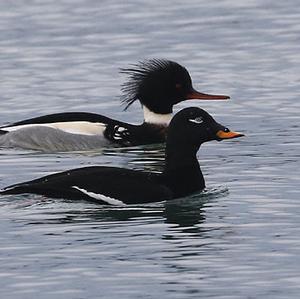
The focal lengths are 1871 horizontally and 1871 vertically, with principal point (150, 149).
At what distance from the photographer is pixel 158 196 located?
15367 millimetres

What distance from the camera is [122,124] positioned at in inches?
775

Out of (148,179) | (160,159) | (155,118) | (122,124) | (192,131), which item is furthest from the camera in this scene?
(155,118)

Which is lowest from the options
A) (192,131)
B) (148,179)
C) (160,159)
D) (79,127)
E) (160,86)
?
(160,159)

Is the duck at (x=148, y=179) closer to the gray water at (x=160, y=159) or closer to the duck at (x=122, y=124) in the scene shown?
the gray water at (x=160, y=159)

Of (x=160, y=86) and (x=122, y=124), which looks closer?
(x=122, y=124)

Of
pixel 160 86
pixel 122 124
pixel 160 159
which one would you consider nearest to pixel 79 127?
pixel 122 124

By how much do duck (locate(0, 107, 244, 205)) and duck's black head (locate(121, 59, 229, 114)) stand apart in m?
4.12

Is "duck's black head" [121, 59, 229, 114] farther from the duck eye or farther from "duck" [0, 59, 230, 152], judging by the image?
the duck eye

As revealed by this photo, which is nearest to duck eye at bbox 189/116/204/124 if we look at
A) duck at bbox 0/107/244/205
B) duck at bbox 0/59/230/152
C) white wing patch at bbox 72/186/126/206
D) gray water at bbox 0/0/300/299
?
duck at bbox 0/107/244/205

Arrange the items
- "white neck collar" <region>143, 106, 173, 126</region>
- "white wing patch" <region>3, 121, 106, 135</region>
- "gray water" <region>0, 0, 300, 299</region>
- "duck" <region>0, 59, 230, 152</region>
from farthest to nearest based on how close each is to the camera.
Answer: "white neck collar" <region>143, 106, 173, 126</region> → "white wing patch" <region>3, 121, 106, 135</region> → "duck" <region>0, 59, 230, 152</region> → "gray water" <region>0, 0, 300, 299</region>

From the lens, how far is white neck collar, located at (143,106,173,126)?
794 inches

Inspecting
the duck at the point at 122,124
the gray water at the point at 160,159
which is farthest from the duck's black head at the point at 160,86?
the gray water at the point at 160,159

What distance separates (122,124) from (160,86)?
2.77 feet

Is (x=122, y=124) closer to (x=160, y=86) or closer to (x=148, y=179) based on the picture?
(x=160, y=86)
